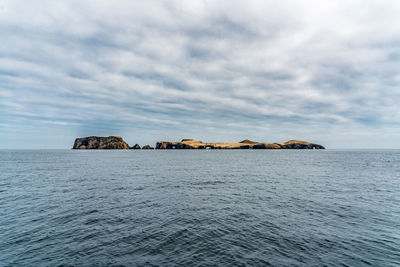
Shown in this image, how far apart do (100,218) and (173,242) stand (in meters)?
10.3

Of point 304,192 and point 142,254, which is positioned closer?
point 142,254

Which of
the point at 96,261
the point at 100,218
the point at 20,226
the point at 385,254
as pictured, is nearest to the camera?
the point at 96,261

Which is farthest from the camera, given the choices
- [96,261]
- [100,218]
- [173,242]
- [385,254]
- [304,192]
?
[304,192]

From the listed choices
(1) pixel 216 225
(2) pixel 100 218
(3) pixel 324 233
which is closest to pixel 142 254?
(1) pixel 216 225

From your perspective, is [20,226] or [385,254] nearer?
[385,254]

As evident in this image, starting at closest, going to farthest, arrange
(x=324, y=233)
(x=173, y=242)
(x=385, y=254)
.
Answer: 1. (x=385, y=254)
2. (x=173, y=242)
3. (x=324, y=233)

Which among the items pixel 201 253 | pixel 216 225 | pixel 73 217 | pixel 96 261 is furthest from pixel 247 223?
pixel 73 217

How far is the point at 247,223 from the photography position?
784 inches

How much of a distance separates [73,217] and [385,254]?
28.2 metres

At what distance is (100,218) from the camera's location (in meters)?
21.4

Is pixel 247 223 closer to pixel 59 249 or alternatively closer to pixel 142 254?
pixel 142 254

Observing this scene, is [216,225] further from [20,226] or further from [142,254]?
[20,226]

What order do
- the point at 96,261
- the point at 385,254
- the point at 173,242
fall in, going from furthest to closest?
the point at 173,242, the point at 385,254, the point at 96,261

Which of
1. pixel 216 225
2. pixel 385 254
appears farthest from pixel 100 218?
pixel 385 254
